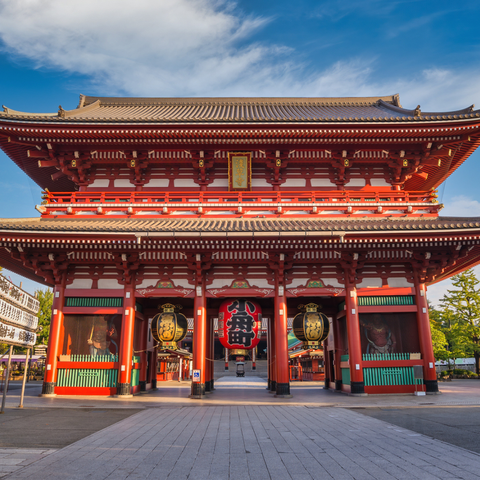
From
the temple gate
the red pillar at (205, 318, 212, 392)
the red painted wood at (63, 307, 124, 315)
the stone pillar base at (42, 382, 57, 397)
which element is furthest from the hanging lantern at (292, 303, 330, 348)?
the stone pillar base at (42, 382, 57, 397)

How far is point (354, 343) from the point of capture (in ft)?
47.4

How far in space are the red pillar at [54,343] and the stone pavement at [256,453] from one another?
7.00 metres

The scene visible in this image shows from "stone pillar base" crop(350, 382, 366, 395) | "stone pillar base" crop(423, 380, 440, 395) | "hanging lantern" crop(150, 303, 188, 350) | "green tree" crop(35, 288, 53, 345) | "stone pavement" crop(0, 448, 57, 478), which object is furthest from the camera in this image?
"green tree" crop(35, 288, 53, 345)

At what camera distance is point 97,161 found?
16844 millimetres

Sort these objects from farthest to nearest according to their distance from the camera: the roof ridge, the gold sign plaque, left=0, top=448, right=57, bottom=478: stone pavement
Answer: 1. the roof ridge
2. the gold sign plaque
3. left=0, top=448, right=57, bottom=478: stone pavement

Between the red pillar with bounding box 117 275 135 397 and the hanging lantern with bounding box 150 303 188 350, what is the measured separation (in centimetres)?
97

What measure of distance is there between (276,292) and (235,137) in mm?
6984

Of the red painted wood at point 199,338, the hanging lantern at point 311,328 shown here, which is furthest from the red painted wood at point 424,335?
the red painted wood at point 199,338

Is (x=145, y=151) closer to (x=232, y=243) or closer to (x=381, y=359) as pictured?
(x=232, y=243)

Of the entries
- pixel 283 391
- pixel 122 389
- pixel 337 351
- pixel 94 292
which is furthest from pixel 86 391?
pixel 337 351

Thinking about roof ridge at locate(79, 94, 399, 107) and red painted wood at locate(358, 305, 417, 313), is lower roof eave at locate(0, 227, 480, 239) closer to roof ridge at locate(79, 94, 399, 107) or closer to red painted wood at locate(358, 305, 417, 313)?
red painted wood at locate(358, 305, 417, 313)

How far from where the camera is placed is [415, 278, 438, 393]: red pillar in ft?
46.9

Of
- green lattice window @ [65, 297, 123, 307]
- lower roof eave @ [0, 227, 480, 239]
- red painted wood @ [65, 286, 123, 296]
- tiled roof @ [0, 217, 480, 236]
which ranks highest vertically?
tiled roof @ [0, 217, 480, 236]

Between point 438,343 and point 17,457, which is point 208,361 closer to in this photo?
point 17,457
